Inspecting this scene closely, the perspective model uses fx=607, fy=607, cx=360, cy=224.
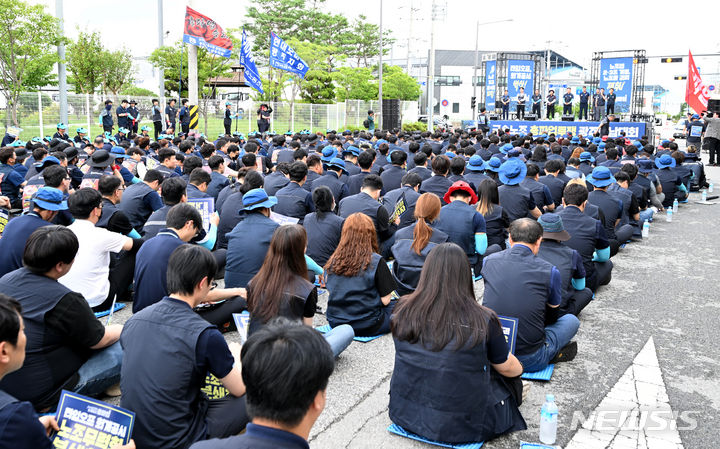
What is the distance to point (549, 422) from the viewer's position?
3.89 metres

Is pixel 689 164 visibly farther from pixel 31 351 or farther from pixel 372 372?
pixel 31 351

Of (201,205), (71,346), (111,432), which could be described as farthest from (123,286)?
(111,432)

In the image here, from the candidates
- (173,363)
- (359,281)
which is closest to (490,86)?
(359,281)

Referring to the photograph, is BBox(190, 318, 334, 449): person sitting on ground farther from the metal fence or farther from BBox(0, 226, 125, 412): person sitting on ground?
the metal fence

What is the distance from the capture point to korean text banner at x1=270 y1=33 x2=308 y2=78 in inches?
824

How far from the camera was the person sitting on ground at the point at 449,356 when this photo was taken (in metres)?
3.53

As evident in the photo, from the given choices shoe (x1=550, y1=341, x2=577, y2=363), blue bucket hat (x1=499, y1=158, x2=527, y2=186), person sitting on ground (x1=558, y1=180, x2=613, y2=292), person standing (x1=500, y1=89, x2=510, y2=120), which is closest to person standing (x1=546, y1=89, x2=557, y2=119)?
person standing (x1=500, y1=89, x2=510, y2=120)

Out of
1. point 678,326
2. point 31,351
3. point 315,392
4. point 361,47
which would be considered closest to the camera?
point 315,392

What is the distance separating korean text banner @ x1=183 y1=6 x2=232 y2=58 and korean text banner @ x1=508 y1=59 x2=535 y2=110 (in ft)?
52.5

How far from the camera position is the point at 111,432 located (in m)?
2.86

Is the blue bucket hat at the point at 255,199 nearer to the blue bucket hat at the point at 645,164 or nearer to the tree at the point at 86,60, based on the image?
the blue bucket hat at the point at 645,164

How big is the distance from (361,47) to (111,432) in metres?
57.1

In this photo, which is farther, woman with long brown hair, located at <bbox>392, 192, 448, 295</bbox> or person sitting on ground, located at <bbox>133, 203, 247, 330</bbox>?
woman with long brown hair, located at <bbox>392, 192, 448, 295</bbox>

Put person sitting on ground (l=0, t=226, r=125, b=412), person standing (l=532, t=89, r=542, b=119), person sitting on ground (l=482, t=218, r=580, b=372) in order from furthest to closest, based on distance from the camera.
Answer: person standing (l=532, t=89, r=542, b=119), person sitting on ground (l=482, t=218, r=580, b=372), person sitting on ground (l=0, t=226, r=125, b=412)
